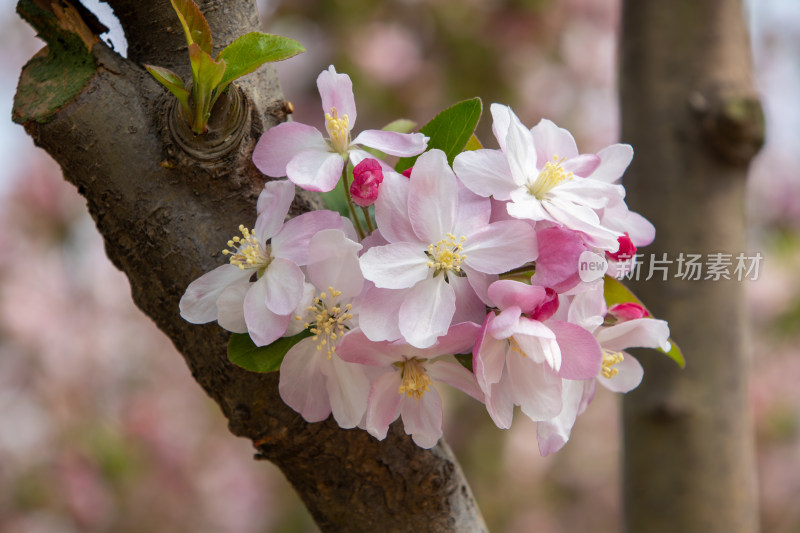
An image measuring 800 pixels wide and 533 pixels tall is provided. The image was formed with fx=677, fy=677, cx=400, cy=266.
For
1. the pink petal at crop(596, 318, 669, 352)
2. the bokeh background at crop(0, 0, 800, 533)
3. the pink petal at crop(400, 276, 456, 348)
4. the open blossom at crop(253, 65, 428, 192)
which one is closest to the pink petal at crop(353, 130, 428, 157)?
the open blossom at crop(253, 65, 428, 192)

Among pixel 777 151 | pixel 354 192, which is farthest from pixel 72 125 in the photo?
pixel 777 151

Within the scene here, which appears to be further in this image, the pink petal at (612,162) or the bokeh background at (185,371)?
the bokeh background at (185,371)

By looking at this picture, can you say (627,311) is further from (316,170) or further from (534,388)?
(316,170)

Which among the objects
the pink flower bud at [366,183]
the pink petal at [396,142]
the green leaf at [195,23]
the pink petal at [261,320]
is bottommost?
the pink petal at [261,320]

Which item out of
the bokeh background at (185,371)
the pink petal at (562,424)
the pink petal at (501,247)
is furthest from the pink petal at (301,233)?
the bokeh background at (185,371)

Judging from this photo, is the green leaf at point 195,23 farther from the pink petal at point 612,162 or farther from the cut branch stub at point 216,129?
the pink petal at point 612,162

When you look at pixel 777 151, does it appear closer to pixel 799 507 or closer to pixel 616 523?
pixel 799 507

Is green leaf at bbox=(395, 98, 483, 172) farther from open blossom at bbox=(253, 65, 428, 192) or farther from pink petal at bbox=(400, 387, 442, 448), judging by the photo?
pink petal at bbox=(400, 387, 442, 448)
